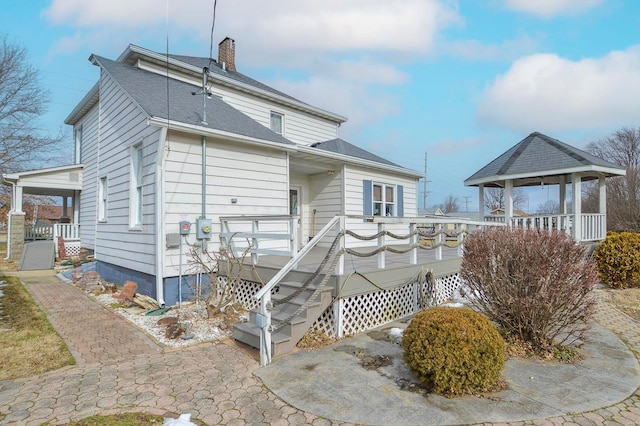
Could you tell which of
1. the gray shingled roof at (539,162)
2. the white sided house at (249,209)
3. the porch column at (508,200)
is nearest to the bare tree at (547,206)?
the gray shingled roof at (539,162)

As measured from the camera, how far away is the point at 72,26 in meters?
10.2

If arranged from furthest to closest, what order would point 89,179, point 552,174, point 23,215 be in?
point 23,215 < point 89,179 < point 552,174

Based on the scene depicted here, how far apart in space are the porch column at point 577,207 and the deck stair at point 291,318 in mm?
9005

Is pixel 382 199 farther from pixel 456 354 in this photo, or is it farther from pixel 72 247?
pixel 72 247

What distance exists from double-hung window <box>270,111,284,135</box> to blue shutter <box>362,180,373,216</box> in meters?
4.07

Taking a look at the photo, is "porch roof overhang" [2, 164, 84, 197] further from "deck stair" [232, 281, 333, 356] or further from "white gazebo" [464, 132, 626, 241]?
"white gazebo" [464, 132, 626, 241]

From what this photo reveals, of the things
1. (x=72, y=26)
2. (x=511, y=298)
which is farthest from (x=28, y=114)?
(x=511, y=298)

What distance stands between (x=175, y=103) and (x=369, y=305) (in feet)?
20.1

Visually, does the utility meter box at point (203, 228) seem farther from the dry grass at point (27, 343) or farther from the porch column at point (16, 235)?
the porch column at point (16, 235)

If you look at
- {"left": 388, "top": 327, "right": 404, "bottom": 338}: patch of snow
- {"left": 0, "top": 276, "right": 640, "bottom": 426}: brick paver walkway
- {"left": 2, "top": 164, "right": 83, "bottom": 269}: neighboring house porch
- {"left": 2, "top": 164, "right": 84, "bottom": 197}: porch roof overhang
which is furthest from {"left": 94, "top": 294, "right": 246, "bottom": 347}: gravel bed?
{"left": 2, "top": 164, "right": 84, "bottom": 197}: porch roof overhang

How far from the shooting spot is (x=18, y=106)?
20.5 metres

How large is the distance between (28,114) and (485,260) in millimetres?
26267

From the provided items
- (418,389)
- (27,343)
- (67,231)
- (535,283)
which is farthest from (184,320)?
(67,231)

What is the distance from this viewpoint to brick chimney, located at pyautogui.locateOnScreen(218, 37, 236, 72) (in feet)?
45.8
